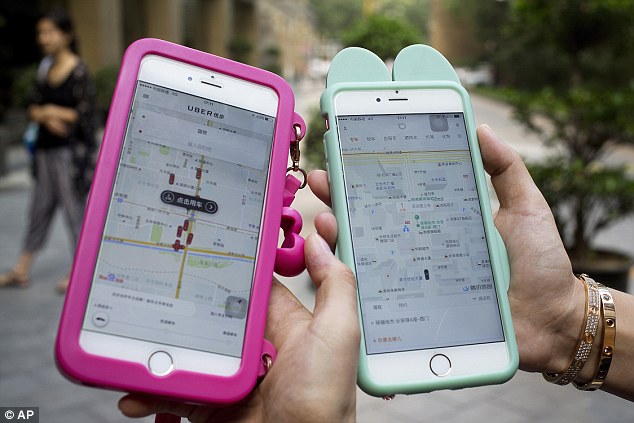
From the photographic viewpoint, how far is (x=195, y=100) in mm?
1549

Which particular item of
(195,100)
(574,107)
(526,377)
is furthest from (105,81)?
(195,100)

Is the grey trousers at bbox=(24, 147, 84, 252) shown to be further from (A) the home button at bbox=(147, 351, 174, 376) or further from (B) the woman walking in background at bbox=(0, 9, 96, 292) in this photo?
(A) the home button at bbox=(147, 351, 174, 376)

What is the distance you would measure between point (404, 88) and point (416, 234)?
0.39m

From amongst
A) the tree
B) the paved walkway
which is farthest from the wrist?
the tree

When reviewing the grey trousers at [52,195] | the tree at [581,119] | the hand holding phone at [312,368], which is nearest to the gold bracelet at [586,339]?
the hand holding phone at [312,368]

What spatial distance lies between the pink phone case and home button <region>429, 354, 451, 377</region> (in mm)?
361

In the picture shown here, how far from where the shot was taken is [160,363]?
1333 mm

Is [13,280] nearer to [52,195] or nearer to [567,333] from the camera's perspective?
[52,195]

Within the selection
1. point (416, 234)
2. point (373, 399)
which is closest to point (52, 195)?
point (373, 399)

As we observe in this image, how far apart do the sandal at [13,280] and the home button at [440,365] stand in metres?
4.62

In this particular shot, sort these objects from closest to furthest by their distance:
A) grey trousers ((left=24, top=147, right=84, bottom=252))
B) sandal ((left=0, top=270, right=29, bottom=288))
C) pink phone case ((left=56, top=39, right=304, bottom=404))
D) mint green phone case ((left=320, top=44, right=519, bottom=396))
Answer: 1. pink phone case ((left=56, top=39, right=304, bottom=404))
2. mint green phone case ((left=320, top=44, right=519, bottom=396))
3. grey trousers ((left=24, top=147, right=84, bottom=252))
4. sandal ((left=0, top=270, right=29, bottom=288))

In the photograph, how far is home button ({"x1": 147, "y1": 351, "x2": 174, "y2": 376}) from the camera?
1.32 m

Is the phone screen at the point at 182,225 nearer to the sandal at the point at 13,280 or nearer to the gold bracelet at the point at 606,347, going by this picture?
the gold bracelet at the point at 606,347

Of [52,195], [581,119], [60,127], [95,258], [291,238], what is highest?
[581,119]
